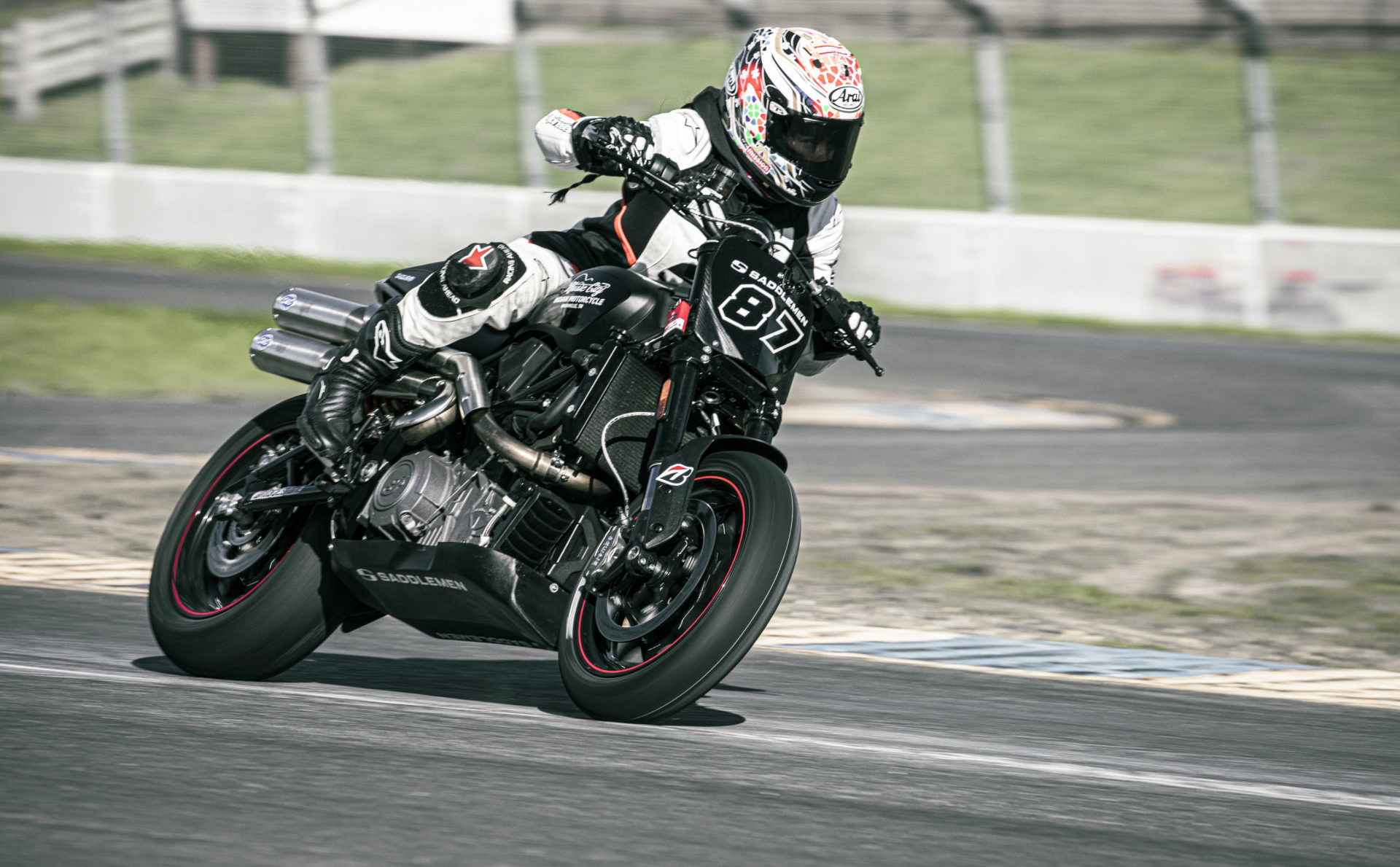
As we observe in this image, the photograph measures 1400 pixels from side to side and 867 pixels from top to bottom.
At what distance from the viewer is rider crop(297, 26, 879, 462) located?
5.41 meters

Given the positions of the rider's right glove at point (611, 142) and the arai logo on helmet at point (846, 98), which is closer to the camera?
the rider's right glove at point (611, 142)

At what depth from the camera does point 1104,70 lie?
886 inches

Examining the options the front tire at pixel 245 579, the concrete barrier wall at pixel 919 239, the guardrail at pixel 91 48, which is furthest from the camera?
the guardrail at pixel 91 48

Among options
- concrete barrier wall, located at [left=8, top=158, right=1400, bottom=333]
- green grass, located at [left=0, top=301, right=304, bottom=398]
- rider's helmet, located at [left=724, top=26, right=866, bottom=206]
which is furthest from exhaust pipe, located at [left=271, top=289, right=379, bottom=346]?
concrete barrier wall, located at [left=8, top=158, right=1400, bottom=333]

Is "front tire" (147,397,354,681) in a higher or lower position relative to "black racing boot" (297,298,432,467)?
lower

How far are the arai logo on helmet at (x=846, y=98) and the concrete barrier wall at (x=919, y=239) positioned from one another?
15.1 meters

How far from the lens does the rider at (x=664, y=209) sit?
541 centimetres

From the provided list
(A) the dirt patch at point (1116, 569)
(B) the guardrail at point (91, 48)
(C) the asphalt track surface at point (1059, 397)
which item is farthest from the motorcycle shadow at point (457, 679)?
(B) the guardrail at point (91, 48)

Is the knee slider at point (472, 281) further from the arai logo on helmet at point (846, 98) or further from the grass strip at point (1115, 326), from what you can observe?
the grass strip at point (1115, 326)

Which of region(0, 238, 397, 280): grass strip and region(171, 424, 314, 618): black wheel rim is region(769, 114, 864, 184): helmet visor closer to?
region(171, 424, 314, 618): black wheel rim

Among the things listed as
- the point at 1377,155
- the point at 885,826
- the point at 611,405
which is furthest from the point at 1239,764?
the point at 1377,155

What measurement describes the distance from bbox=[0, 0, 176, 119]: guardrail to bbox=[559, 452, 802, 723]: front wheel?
21.4 meters

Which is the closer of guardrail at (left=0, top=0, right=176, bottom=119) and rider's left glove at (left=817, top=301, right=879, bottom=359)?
rider's left glove at (left=817, top=301, right=879, bottom=359)

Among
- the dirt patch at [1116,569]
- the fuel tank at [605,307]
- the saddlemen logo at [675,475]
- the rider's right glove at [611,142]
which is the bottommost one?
the dirt patch at [1116,569]
